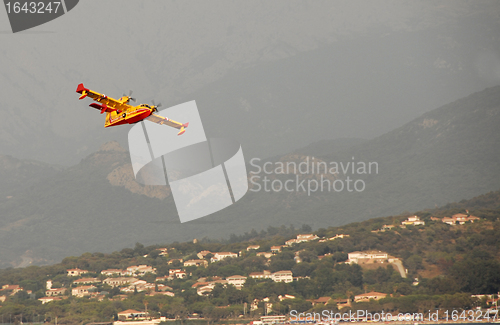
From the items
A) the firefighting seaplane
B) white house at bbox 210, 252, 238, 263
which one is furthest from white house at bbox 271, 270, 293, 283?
the firefighting seaplane

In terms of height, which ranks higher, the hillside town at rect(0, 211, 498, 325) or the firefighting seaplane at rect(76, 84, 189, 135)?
the firefighting seaplane at rect(76, 84, 189, 135)

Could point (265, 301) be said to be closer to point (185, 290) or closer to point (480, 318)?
point (185, 290)

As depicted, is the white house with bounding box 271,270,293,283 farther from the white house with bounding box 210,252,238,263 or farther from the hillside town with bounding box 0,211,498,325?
the white house with bounding box 210,252,238,263

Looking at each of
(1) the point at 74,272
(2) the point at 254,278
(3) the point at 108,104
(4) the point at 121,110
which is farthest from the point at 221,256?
(3) the point at 108,104

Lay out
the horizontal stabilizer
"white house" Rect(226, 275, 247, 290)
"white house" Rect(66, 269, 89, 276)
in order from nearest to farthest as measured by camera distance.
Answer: the horizontal stabilizer < "white house" Rect(226, 275, 247, 290) < "white house" Rect(66, 269, 89, 276)

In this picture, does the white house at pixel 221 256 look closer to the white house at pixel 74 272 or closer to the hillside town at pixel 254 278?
the hillside town at pixel 254 278

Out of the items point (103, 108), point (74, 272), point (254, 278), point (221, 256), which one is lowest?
point (254, 278)

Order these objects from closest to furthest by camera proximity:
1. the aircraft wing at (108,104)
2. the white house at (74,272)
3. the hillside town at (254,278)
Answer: the aircraft wing at (108,104) < the hillside town at (254,278) < the white house at (74,272)

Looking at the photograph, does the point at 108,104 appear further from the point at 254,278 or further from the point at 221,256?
the point at 221,256

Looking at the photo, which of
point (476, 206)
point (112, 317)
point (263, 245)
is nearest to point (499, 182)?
point (476, 206)

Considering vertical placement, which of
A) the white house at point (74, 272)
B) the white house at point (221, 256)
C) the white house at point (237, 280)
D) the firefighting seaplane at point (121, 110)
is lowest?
A: the white house at point (237, 280)

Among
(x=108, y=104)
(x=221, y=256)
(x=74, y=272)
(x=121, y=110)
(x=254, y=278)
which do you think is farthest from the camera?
(x=221, y=256)

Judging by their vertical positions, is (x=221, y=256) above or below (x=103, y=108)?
below

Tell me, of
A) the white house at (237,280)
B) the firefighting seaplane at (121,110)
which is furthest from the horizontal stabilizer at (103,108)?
the white house at (237,280)
